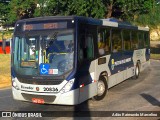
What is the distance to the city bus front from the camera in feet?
29.7

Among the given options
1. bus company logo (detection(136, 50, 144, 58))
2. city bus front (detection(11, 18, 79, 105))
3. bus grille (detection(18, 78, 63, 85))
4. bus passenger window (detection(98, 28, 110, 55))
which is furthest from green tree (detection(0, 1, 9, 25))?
bus grille (detection(18, 78, 63, 85))

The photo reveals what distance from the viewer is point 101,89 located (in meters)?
11.1

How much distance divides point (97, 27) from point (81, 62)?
1.94 metres

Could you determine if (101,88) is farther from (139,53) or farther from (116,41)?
(139,53)

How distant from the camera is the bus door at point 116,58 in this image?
483 inches

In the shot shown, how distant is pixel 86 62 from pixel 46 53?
49.5 inches

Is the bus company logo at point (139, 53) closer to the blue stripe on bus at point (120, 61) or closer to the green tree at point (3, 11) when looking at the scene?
the blue stripe on bus at point (120, 61)

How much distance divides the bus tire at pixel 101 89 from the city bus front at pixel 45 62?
1.91 metres

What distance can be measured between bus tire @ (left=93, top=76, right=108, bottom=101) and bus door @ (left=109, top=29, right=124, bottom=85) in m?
0.89

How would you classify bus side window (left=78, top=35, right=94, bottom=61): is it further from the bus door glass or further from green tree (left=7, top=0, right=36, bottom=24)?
green tree (left=7, top=0, right=36, bottom=24)

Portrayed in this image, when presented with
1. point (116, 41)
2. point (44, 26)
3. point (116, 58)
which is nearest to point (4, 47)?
point (116, 41)


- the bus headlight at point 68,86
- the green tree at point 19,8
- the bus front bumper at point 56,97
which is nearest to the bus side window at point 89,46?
the bus headlight at point 68,86

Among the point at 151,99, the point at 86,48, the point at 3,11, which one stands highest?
the point at 3,11

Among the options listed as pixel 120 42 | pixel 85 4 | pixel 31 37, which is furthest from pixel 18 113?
pixel 85 4
